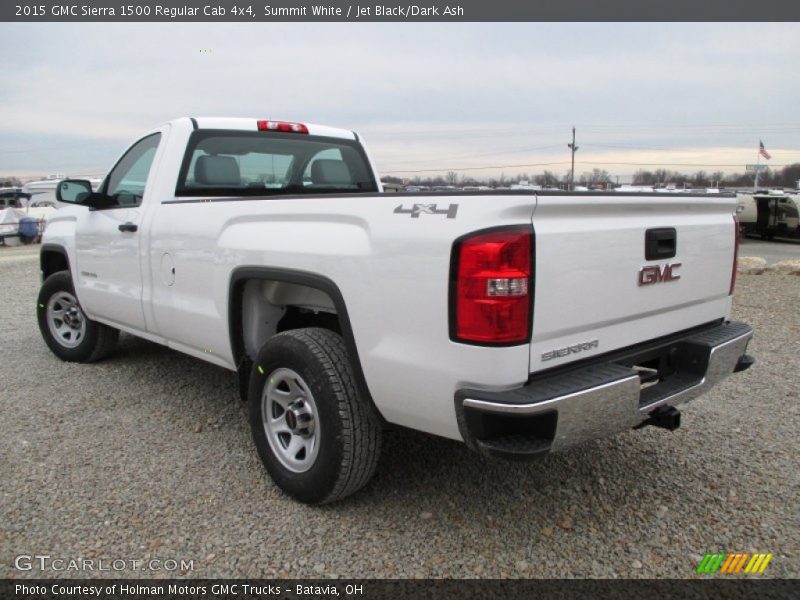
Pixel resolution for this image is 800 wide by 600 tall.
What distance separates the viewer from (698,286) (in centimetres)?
300

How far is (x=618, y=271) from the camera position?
8.34 ft

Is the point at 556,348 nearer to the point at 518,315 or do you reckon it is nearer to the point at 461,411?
the point at 518,315

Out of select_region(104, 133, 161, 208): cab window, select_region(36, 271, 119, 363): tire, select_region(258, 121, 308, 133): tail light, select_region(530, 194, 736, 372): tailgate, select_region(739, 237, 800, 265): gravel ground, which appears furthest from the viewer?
select_region(739, 237, 800, 265): gravel ground

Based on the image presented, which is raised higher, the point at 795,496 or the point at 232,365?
the point at 232,365

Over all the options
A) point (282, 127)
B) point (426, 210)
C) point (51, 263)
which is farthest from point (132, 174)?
point (426, 210)

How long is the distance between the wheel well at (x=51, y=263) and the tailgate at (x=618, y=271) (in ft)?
15.7

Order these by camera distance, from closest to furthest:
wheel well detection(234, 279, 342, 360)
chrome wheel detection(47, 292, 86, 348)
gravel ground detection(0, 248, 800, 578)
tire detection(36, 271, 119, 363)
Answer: gravel ground detection(0, 248, 800, 578) → wheel well detection(234, 279, 342, 360) → tire detection(36, 271, 119, 363) → chrome wheel detection(47, 292, 86, 348)

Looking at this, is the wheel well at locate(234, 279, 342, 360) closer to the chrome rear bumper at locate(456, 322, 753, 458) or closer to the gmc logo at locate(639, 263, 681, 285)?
the chrome rear bumper at locate(456, 322, 753, 458)

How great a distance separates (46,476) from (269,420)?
129 centimetres

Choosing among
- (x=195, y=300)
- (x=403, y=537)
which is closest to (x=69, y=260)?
(x=195, y=300)

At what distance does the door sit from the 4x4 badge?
2410 mm

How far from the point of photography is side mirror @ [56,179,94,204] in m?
4.52

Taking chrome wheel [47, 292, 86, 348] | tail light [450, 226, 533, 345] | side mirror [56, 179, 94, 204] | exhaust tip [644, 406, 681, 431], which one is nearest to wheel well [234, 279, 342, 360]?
tail light [450, 226, 533, 345]

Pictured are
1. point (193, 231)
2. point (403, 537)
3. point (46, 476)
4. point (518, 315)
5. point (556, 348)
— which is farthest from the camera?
point (193, 231)
